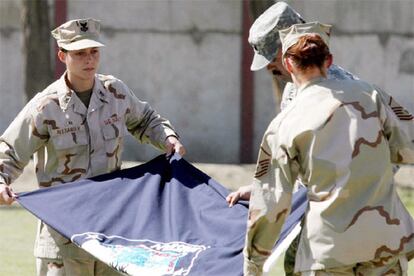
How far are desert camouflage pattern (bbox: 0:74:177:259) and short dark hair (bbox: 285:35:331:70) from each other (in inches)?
71.7

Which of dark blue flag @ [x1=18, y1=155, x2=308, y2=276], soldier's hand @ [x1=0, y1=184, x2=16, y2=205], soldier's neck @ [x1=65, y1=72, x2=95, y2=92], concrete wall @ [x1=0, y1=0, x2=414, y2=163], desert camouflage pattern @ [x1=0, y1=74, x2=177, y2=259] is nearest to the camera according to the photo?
dark blue flag @ [x1=18, y1=155, x2=308, y2=276]

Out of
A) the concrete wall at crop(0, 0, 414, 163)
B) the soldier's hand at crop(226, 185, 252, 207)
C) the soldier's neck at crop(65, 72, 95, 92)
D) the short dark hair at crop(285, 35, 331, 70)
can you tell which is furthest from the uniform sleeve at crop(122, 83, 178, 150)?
the concrete wall at crop(0, 0, 414, 163)

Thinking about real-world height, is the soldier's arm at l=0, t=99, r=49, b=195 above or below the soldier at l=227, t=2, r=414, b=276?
below

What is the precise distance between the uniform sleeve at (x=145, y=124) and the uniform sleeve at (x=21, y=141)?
55 cm

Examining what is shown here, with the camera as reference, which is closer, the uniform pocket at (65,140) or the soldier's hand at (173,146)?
the uniform pocket at (65,140)

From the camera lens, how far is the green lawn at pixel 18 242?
386 inches

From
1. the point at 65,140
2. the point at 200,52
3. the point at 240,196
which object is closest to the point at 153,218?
the point at 240,196

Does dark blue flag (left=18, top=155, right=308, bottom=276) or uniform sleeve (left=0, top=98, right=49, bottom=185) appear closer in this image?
dark blue flag (left=18, top=155, right=308, bottom=276)

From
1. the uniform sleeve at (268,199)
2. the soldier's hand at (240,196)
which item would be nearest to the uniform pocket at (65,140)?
the soldier's hand at (240,196)

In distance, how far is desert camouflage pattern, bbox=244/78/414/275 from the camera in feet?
16.9

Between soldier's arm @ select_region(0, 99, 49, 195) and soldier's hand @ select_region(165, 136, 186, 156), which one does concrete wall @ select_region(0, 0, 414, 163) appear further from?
soldier's arm @ select_region(0, 99, 49, 195)

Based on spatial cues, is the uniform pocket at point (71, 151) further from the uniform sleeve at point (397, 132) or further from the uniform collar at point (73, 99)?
the uniform sleeve at point (397, 132)

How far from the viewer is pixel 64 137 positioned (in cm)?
666

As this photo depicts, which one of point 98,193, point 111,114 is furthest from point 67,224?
point 111,114
